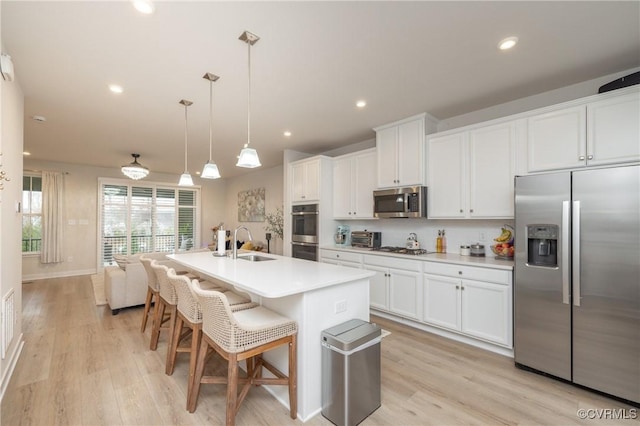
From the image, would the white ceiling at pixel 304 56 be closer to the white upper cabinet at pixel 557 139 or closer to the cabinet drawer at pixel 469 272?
the white upper cabinet at pixel 557 139

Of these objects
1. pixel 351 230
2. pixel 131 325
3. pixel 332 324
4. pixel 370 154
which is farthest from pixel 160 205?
pixel 332 324

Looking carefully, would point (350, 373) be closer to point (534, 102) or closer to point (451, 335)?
point (451, 335)

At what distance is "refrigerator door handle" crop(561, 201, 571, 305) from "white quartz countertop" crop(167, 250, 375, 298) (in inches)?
59.5

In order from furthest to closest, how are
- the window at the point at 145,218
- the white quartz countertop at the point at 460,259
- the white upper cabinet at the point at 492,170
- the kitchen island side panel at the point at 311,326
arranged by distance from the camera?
1. the window at the point at 145,218
2. the white upper cabinet at the point at 492,170
3. the white quartz countertop at the point at 460,259
4. the kitchen island side panel at the point at 311,326

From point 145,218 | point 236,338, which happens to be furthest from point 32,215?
point 236,338

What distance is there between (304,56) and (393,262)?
2443mm

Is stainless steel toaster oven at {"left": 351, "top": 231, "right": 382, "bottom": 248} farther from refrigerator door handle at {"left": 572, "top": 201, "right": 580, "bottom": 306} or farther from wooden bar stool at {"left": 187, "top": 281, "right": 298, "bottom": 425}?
wooden bar stool at {"left": 187, "top": 281, "right": 298, "bottom": 425}

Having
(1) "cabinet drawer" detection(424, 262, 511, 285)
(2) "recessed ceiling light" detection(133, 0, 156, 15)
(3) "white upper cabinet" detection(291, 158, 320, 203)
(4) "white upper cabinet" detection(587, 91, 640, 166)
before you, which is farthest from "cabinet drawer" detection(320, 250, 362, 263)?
(2) "recessed ceiling light" detection(133, 0, 156, 15)

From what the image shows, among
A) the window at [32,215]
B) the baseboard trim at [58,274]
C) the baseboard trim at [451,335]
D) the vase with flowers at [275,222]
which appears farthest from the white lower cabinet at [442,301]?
the window at [32,215]

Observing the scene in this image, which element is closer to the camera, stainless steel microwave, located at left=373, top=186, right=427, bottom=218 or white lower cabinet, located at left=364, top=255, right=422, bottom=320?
white lower cabinet, located at left=364, top=255, right=422, bottom=320

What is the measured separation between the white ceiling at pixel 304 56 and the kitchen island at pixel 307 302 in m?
1.70

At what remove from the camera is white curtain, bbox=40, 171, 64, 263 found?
619 centimetres

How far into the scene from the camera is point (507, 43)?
2066 millimetres

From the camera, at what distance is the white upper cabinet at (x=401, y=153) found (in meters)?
3.48
